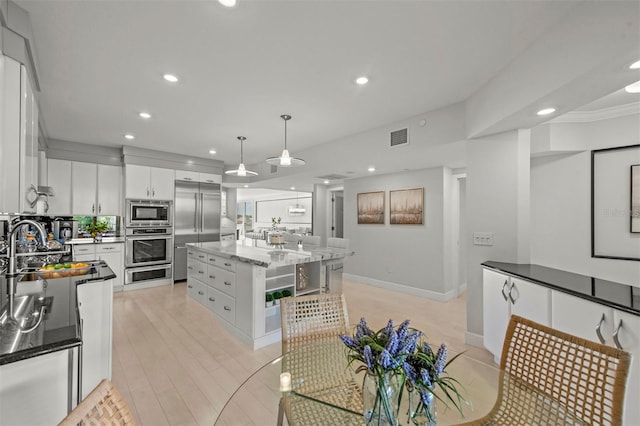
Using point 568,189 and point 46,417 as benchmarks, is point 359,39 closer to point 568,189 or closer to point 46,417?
point 46,417

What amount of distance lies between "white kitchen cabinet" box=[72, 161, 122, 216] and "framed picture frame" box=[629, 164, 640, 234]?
744 centimetres

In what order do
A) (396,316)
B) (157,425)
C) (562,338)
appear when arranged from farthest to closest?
1. (396,316)
2. (157,425)
3. (562,338)

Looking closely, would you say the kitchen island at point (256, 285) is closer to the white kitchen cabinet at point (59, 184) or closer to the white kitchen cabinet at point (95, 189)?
the white kitchen cabinet at point (95, 189)

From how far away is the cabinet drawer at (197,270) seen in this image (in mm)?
3971

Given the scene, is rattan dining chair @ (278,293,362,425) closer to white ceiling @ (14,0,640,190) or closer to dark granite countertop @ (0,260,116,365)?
dark granite countertop @ (0,260,116,365)

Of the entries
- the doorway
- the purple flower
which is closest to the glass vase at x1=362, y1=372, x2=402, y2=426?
the purple flower

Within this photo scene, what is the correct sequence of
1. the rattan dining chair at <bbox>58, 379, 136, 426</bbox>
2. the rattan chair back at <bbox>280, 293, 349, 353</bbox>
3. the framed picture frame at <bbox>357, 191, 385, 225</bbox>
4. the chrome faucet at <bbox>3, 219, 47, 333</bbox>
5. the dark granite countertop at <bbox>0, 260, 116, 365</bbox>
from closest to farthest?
the rattan dining chair at <bbox>58, 379, 136, 426</bbox> < the dark granite countertop at <bbox>0, 260, 116, 365</bbox> < the chrome faucet at <bbox>3, 219, 47, 333</bbox> < the rattan chair back at <bbox>280, 293, 349, 353</bbox> < the framed picture frame at <bbox>357, 191, 385, 225</bbox>

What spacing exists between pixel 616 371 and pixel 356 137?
373 centimetres

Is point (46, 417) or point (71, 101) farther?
point (71, 101)

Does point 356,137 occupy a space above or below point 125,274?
above

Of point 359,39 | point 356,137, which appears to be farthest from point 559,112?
point 356,137

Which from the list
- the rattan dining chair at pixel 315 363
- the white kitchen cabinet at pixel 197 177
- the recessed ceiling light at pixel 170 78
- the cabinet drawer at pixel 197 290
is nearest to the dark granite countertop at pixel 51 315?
the rattan dining chair at pixel 315 363

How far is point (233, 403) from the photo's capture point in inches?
47.6

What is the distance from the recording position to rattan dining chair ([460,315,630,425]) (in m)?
1.03
